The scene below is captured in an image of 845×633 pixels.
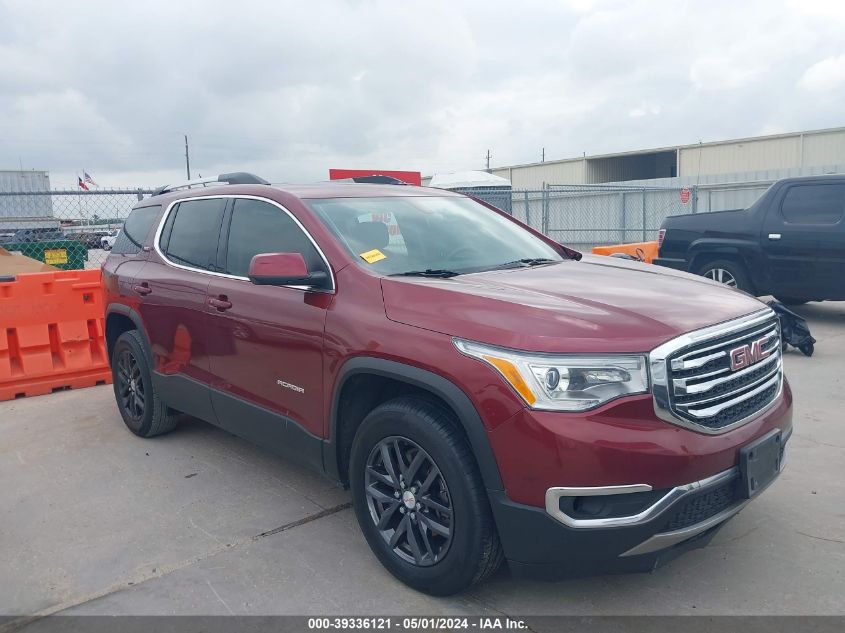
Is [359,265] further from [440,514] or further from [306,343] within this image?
[440,514]

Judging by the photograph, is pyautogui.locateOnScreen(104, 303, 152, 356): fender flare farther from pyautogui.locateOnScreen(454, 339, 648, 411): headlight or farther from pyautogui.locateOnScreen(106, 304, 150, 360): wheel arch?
pyautogui.locateOnScreen(454, 339, 648, 411): headlight

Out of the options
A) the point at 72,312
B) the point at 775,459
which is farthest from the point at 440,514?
the point at 72,312

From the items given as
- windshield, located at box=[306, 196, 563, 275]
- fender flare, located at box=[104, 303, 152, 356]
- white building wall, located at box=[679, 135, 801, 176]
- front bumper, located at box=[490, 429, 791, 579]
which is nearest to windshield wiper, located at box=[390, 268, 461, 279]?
windshield, located at box=[306, 196, 563, 275]

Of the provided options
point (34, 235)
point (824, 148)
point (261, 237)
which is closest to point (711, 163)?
point (824, 148)

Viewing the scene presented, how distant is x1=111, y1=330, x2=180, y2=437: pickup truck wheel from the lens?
5273 millimetres

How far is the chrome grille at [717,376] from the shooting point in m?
2.72

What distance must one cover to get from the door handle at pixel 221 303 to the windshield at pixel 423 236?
2.54 ft

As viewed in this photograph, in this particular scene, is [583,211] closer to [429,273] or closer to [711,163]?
[711,163]

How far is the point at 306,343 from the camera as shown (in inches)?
143

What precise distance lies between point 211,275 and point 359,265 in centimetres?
134

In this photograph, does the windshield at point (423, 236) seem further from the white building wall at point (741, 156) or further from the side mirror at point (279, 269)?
the white building wall at point (741, 156)

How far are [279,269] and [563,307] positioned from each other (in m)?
1.35

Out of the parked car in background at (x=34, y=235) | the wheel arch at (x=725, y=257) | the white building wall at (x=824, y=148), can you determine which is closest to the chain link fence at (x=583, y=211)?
the parked car in background at (x=34, y=235)

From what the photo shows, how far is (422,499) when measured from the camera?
10.2ft
